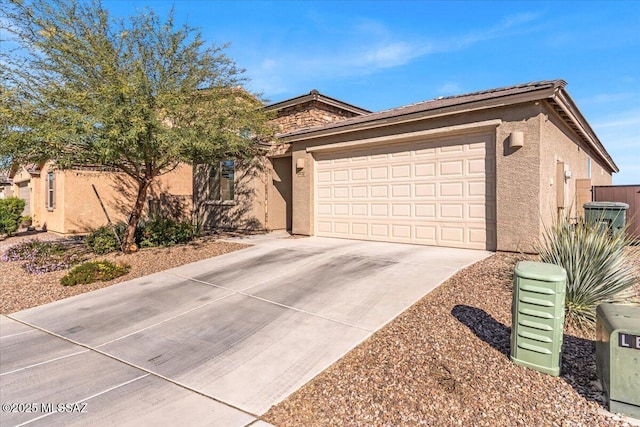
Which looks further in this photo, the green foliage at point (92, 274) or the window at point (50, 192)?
the window at point (50, 192)

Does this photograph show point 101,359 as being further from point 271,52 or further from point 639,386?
point 271,52

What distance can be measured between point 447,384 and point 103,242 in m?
10.5

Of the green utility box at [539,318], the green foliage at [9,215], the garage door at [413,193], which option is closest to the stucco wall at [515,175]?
the garage door at [413,193]

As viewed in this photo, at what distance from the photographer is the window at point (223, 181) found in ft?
49.4

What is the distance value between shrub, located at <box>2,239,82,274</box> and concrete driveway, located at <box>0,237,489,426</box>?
2948 mm

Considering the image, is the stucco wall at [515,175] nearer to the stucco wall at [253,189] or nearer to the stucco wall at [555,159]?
the stucco wall at [555,159]

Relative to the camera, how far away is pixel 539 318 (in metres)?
3.59

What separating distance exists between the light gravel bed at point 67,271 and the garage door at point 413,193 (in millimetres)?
3509

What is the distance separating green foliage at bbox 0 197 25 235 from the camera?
Result: 16.5m

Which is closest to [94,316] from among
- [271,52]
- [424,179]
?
[424,179]

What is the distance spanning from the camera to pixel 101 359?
A: 14.5 ft

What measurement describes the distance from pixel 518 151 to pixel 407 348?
19.1 ft

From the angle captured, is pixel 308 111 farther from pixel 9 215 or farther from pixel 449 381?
pixel 9 215

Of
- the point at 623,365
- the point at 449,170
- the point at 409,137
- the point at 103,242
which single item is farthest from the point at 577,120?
the point at 103,242
